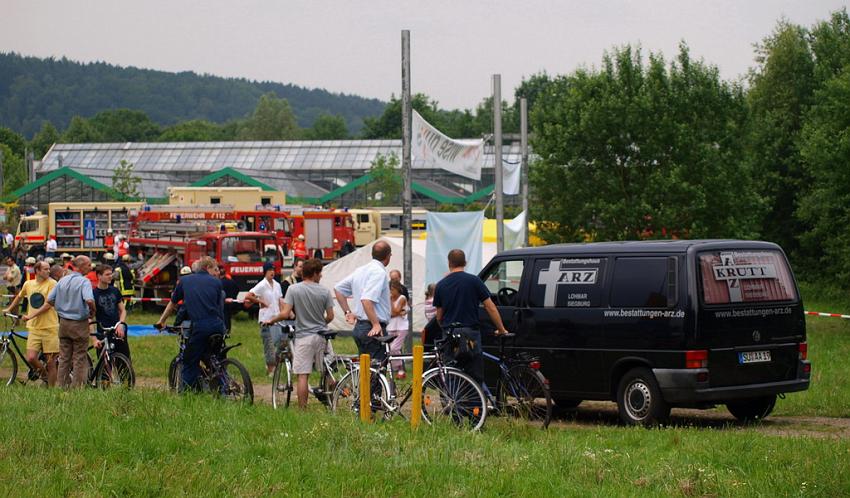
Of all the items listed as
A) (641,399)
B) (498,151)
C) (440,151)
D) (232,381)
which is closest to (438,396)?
(641,399)

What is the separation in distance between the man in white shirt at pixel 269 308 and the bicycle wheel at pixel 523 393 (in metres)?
7.47

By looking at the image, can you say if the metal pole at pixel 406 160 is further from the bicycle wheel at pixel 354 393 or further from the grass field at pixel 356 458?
the grass field at pixel 356 458

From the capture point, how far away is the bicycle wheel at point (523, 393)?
41.1ft

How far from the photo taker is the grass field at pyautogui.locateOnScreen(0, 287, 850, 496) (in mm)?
8539

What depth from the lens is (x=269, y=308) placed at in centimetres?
1989

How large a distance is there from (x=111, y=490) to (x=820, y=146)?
25.9 meters

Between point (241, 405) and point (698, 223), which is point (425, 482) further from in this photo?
point (698, 223)

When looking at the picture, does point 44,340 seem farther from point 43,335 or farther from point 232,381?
point 232,381

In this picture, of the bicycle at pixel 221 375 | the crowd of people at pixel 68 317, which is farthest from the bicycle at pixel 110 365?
the bicycle at pixel 221 375

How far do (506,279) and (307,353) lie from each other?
3085 mm

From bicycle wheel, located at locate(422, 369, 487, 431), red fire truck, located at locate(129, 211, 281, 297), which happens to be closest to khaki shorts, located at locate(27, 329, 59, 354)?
bicycle wheel, located at locate(422, 369, 487, 431)

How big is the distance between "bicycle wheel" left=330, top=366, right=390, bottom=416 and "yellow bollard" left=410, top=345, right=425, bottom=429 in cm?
97

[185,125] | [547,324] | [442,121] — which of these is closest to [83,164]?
[442,121]

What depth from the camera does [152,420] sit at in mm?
11219
